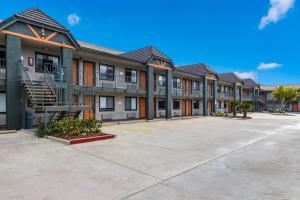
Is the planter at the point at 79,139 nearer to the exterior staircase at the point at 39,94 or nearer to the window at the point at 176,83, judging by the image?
the exterior staircase at the point at 39,94

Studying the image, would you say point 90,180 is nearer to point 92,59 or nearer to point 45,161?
point 45,161

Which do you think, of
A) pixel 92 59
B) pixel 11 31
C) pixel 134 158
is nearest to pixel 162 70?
pixel 92 59

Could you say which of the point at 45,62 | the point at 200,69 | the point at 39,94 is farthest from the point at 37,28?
the point at 200,69

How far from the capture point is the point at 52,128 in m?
9.91

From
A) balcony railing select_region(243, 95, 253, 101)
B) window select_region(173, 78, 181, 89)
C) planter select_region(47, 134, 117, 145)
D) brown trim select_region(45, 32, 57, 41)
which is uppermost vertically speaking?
brown trim select_region(45, 32, 57, 41)

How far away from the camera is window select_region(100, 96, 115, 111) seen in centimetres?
1842

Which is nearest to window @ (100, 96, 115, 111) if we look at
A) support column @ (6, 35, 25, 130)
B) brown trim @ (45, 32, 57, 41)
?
brown trim @ (45, 32, 57, 41)

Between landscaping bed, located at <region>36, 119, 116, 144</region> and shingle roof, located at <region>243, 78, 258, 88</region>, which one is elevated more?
shingle roof, located at <region>243, 78, 258, 88</region>

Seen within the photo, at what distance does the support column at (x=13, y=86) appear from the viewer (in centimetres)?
1117

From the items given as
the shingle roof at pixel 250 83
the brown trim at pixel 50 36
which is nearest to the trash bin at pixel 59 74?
the brown trim at pixel 50 36

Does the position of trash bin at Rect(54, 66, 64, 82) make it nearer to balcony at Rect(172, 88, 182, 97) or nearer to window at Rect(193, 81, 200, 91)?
balcony at Rect(172, 88, 182, 97)

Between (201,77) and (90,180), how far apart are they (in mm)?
26265

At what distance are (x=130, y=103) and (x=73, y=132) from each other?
38.6 ft

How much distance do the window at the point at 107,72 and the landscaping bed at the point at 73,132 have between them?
8.20 m
